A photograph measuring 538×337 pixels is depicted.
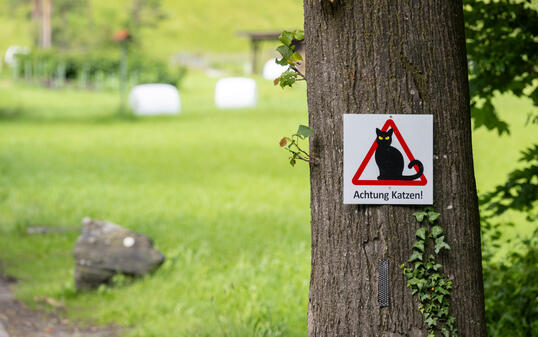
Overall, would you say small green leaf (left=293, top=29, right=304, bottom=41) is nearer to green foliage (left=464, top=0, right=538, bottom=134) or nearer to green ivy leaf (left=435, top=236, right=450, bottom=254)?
green ivy leaf (left=435, top=236, right=450, bottom=254)

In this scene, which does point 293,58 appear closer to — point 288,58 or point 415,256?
point 288,58

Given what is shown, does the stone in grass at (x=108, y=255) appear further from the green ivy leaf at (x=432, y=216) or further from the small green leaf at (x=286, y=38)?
the green ivy leaf at (x=432, y=216)

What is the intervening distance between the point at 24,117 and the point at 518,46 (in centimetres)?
2187

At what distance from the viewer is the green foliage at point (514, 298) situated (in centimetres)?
486

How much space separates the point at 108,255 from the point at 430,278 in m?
4.37

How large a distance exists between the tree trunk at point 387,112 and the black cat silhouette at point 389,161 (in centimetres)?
8

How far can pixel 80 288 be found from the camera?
689 cm

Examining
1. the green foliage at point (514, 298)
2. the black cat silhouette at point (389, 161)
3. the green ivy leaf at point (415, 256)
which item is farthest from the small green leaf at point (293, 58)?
the green foliage at point (514, 298)

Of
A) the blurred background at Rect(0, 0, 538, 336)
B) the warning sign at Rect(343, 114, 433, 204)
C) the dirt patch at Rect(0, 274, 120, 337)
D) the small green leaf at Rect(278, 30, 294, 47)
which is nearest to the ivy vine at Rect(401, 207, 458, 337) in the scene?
the warning sign at Rect(343, 114, 433, 204)

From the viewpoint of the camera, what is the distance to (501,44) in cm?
464

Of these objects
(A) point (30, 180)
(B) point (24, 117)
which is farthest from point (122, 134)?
(A) point (30, 180)

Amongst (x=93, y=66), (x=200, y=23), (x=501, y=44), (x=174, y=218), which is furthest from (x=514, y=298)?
(x=200, y=23)

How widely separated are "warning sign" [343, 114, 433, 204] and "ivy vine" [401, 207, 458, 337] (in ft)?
0.36

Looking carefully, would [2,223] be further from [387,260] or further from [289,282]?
[387,260]
